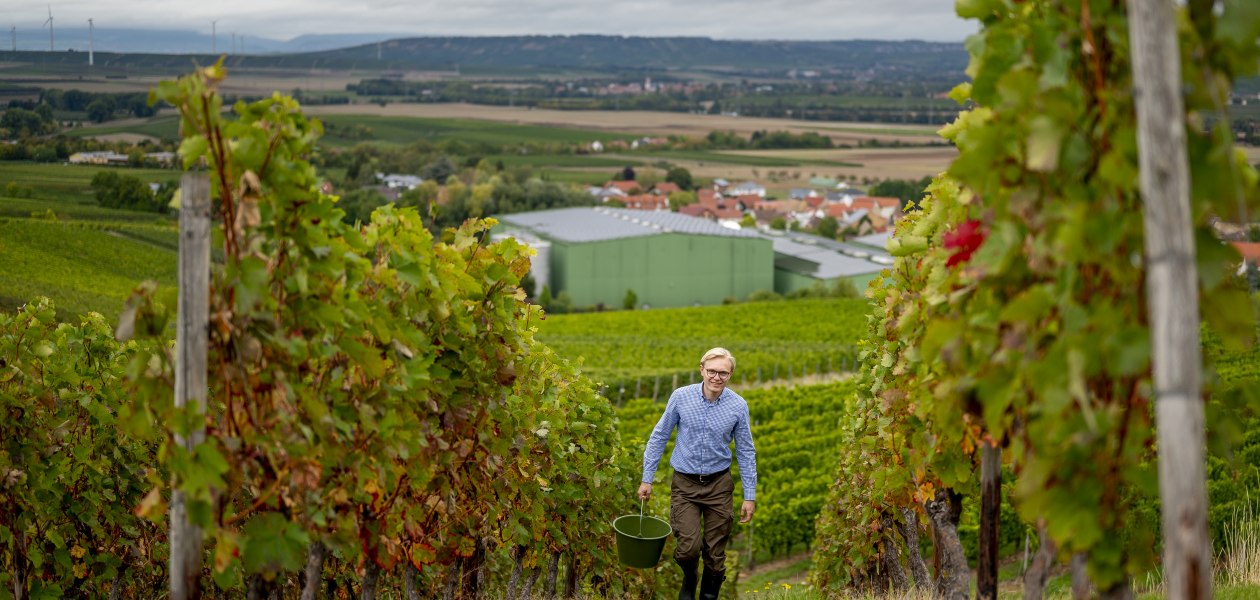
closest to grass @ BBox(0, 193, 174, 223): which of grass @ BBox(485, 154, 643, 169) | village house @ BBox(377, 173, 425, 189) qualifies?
village house @ BBox(377, 173, 425, 189)

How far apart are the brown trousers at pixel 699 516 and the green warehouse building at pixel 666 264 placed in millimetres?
53837

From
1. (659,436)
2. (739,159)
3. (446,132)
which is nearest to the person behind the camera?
(659,436)

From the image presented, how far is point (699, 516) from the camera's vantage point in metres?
7.41

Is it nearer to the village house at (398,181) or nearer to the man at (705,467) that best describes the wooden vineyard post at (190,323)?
the man at (705,467)

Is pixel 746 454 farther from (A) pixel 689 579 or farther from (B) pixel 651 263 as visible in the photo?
(B) pixel 651 263

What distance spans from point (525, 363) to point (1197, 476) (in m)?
5.71

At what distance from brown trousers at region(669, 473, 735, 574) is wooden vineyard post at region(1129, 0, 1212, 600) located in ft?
16.3

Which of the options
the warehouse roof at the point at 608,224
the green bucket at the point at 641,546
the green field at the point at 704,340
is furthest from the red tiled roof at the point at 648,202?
the green bucket at the point at 641,546

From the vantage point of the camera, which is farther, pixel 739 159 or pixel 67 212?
pixel 739 159

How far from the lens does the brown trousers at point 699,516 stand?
24.0 ft

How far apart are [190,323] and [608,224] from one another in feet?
220

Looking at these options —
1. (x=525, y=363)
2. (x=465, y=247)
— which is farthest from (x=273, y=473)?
(x=525, y=363)

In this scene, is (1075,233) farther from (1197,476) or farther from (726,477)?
(726,477)

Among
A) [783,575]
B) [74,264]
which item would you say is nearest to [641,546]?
[783,575]
